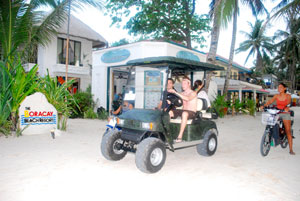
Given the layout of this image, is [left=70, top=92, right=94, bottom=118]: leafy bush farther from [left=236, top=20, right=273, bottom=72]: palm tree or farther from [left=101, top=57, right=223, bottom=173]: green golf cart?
[left=236, top=20, right=273, bottom=72]: palm tree

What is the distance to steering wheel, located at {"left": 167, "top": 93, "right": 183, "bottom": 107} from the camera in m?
4.61

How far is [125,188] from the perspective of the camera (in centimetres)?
340

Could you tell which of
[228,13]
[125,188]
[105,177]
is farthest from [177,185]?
[228,13]

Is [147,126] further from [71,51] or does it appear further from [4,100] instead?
[71,51]

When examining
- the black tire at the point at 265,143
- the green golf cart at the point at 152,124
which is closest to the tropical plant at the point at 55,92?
the green golf cart at the point at 152,124

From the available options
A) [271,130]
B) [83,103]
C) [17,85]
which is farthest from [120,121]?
[83,103]

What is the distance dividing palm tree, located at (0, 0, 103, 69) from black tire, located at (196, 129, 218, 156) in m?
5.38

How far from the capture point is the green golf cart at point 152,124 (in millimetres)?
4109

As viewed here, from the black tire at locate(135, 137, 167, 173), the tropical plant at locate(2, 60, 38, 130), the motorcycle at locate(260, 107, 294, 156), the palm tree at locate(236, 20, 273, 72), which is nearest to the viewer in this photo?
the black tire at locate(135, 137, 167, 173)

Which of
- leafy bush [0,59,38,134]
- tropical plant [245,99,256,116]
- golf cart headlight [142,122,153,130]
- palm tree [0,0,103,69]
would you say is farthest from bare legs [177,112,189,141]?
tropical plant [245,99,256,116]

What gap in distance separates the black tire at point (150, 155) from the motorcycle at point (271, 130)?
2412 millimetres

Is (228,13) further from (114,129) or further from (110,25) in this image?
(110,25)

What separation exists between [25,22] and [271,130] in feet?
24.5

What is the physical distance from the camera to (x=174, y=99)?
4.64 meters
